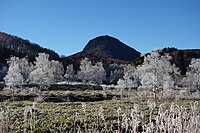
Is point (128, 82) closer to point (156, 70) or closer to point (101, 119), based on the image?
point (156, 70)

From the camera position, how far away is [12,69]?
35.0m

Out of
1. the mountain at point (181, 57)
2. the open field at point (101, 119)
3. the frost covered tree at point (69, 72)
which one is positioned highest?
the mountain at point (181, 57)

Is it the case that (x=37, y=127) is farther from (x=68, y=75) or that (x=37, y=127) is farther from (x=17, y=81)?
(x=68, y=75)

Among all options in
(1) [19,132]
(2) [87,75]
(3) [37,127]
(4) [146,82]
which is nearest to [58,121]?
(3) [37,127]

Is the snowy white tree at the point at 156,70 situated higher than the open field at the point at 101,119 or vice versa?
the snowy white tree at the point at 156,70

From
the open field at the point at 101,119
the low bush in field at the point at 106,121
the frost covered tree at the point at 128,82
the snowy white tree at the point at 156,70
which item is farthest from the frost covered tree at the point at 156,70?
the frost covered tree at the point at 128,82

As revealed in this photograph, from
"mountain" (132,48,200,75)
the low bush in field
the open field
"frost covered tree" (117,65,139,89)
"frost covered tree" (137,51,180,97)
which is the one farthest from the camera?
"mountain" (132,48,200,75)

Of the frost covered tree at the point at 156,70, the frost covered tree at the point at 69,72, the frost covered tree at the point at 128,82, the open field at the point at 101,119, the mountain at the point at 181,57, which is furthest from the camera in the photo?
the mountain at the point at 181,57

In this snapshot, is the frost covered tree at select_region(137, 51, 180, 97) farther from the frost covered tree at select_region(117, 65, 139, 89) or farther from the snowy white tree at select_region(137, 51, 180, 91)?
the frost covered tree at select_region(117, 65, 139, 89)

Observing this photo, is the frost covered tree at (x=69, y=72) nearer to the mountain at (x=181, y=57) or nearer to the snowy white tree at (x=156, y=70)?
the mountain at (x=181, y=57)

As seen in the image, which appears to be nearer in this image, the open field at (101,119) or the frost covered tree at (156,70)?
the open field at (101,119)

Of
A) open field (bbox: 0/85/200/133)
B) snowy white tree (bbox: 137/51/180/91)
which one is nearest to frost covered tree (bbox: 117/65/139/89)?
snowy white tree (bbox: 137/51/180/91)

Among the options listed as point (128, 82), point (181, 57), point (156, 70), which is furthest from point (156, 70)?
point (181, 57)

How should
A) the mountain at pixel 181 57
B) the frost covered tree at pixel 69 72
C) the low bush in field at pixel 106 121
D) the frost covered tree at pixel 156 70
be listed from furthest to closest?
the mountain at pixel 181 57 < the frost covered tree at pixel 69 72 < the frost covered tree at pixel 156 70 < the low bush in field at pixel 106 121
